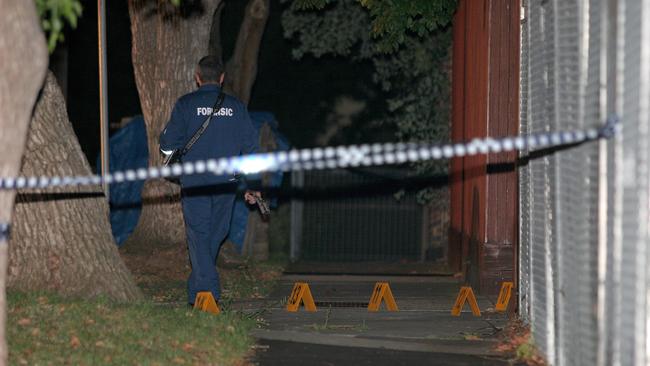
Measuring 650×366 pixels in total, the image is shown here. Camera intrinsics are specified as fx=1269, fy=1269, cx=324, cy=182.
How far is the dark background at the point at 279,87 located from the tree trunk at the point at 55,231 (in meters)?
11.0

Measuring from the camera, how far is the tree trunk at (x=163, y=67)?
526 inches

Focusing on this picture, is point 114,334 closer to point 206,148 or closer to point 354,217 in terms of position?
point 206,148

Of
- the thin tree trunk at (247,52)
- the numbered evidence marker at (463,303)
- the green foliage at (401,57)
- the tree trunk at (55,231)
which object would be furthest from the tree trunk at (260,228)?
the tree trunk at (55,231)

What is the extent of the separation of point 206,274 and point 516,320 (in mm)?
2357

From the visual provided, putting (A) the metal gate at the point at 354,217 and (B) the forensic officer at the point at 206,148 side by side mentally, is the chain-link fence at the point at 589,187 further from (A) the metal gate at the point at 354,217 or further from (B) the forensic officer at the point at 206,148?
(A) the metal gate at the point at 354,217

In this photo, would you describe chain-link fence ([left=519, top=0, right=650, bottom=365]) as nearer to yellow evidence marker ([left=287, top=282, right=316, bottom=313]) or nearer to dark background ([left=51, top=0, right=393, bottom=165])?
yellow evidence marker ([left=287, top=282, right=316, bottom=313])

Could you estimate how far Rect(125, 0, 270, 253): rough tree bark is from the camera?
13.4 m

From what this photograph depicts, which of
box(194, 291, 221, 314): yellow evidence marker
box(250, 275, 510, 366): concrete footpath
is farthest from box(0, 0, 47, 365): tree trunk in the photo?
box(194, 291, 221, 314): yellow evidence marker

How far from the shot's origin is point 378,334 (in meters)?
8.50

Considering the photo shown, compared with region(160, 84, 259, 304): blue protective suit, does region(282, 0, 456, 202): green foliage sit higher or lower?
higher

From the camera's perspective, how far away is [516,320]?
8727 millimetres

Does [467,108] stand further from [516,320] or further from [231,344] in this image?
[231,344]

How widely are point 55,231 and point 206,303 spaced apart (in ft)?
3.85

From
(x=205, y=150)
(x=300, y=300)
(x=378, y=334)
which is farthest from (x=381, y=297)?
(x=205, y=150)
